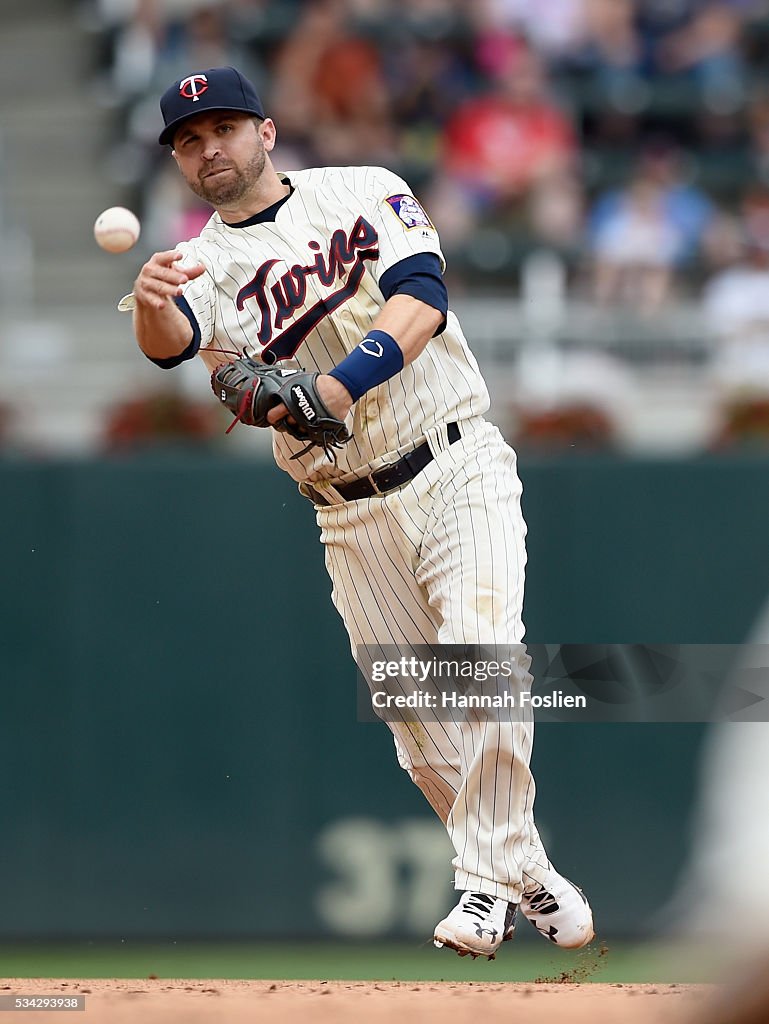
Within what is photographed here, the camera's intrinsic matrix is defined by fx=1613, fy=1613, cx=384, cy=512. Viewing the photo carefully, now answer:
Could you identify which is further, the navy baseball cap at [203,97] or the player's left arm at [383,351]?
the navy baseball cap at [203,97]

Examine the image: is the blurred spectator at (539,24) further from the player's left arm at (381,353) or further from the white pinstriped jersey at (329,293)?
the player's left arm at (381,353)

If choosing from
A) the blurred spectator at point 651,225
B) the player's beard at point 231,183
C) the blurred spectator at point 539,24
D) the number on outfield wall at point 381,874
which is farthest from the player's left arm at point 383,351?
the blurred spectator at point 539,24

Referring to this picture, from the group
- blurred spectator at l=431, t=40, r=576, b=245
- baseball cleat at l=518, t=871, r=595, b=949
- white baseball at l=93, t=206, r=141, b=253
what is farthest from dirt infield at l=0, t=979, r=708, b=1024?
blurred spectator at l=431, t=40, r=576, b=245

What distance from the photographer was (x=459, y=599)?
4.39 meters

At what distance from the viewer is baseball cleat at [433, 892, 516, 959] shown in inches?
164

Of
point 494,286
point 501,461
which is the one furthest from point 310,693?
point 501,461

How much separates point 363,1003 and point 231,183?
2.28 meters

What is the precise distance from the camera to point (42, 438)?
24.7ft

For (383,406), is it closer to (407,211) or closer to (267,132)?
(407,211)

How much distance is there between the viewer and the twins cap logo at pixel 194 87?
427 centimetres

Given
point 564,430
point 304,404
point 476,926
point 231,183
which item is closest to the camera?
point 304,404

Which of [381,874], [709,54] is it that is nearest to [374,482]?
[381,874]

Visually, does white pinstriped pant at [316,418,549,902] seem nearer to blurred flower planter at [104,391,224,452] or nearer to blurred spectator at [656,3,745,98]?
blurred flower planter at [104,391,224,452]

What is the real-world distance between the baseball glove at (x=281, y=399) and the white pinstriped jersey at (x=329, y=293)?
11.7 inches
